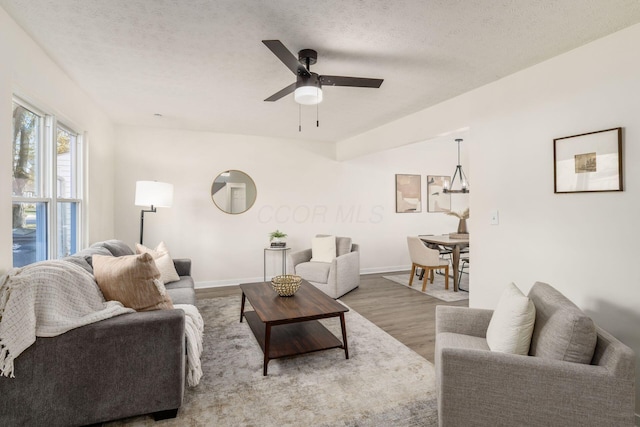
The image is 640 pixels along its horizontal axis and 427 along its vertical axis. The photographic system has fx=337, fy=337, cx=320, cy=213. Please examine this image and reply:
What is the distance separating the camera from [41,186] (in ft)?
8.83

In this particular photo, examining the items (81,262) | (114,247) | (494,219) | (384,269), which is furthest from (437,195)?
(81,262)

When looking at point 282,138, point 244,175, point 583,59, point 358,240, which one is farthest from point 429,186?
point 583,59

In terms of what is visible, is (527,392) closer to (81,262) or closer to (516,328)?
(516,328)

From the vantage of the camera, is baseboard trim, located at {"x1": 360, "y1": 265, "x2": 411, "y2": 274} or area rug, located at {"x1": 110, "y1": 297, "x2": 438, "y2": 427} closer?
area rug, located at {"x1": 110, "y1": 297, "x2": 438, "y2": 427}

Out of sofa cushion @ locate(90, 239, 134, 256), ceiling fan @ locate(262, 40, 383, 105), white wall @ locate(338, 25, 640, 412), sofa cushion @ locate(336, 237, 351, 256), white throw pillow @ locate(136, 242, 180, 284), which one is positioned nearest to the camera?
white wall @ locate(338, 25, 640, 412)

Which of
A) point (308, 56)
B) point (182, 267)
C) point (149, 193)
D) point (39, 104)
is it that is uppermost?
point (308, 56)

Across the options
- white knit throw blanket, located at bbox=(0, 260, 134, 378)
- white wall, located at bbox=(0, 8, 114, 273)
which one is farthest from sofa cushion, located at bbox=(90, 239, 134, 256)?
white knit throw blanket, located at bbox=(0, 260, 134, 378)

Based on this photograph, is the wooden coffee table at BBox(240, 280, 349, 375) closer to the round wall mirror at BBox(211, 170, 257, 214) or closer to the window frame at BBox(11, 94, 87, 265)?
the window frame at BBox(11, 94, 87, 265)

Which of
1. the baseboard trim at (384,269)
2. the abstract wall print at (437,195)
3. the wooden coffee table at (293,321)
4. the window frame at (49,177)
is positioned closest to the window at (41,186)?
the window frame at (49,177)

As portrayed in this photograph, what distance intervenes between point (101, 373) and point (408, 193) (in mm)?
5789

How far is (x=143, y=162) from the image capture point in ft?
16.1

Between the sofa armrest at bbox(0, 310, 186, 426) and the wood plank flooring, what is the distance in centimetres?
201

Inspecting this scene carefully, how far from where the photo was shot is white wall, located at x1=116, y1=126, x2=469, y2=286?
16.2ft

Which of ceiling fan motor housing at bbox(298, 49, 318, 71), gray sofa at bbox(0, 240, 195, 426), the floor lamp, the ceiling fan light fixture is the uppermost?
ceiling fan motor housing at bbox(298, 49, 318, 71)
